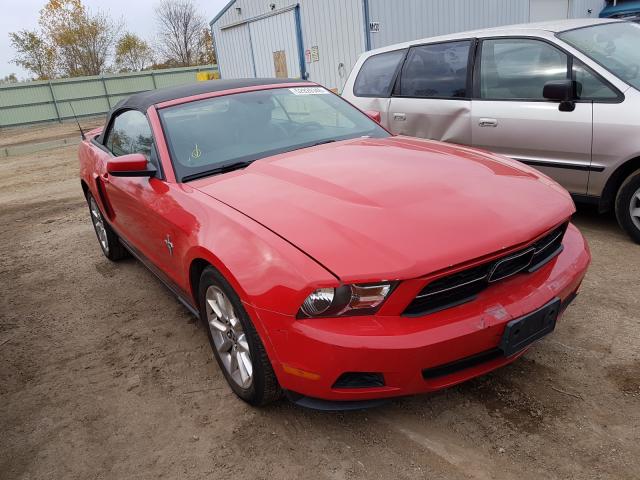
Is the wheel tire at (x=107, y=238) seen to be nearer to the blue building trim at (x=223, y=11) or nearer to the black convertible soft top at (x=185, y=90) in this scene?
the black convertible soft top at (x=185, y=90)

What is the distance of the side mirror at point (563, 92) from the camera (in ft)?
13.0

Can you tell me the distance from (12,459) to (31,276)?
2795 millimetres


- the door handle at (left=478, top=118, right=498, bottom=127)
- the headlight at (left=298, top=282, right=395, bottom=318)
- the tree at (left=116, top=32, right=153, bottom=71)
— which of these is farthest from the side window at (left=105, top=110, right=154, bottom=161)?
the tree at (left=116, top=32, right=153, bottom=71)

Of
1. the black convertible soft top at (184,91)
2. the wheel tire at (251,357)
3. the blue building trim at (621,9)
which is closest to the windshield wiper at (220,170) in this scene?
the wheel tire at (251,357)

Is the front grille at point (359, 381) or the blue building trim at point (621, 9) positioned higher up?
A: the blue building trim at point (621, 9)

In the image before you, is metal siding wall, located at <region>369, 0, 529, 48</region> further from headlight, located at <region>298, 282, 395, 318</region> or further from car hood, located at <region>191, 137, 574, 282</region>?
headlight, located at <region>298, 282, 395, 318</region>

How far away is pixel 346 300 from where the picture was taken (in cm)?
195

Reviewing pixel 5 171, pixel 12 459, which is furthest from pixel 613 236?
pixel 5 171

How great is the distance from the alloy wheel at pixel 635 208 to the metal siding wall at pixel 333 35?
762cm

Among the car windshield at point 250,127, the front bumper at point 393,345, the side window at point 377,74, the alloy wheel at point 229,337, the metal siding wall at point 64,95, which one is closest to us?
the front bumper at point 393,345

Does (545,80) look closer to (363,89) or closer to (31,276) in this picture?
(363,89)

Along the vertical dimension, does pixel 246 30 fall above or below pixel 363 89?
above

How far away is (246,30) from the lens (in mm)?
14633

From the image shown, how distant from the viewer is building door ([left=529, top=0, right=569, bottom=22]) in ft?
40.8
